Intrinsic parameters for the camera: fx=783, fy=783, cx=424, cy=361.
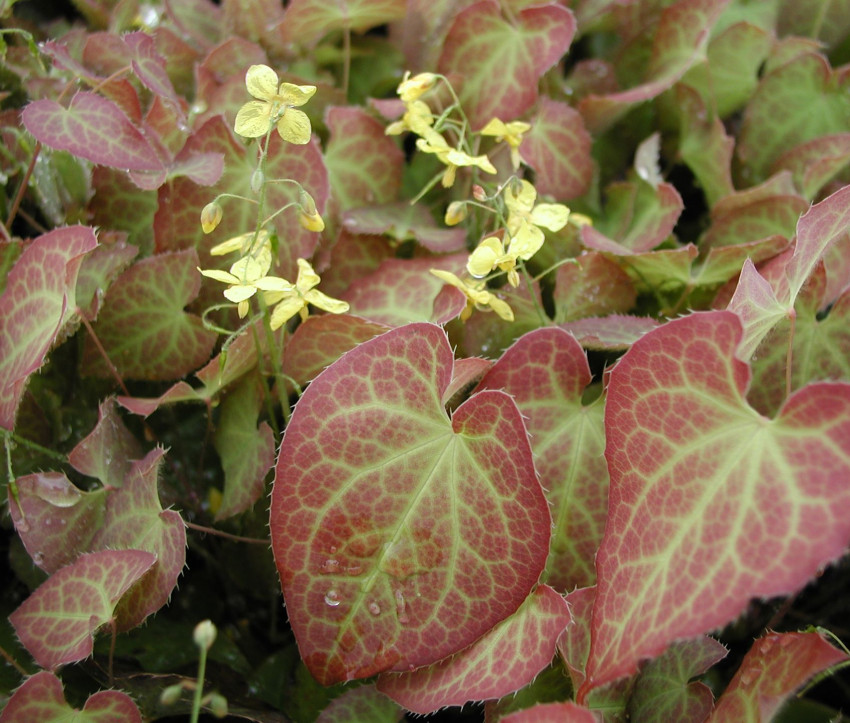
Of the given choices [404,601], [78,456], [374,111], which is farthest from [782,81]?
[78,456]

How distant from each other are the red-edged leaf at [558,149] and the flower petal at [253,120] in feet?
1.22

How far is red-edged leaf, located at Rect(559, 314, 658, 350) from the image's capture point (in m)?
0.69

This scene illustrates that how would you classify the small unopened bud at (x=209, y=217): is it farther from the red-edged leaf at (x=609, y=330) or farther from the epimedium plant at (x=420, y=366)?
the red-edged leaf at (x=609, y=330)

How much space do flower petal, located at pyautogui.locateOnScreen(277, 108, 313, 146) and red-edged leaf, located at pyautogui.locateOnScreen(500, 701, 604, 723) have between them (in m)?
0.45

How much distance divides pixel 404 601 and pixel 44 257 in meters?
0.44

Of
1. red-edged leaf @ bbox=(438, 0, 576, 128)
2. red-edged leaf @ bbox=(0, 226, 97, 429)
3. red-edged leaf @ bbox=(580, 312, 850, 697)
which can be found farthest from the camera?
red-edged leaf @ bbox=(438, 0, 576, 128)

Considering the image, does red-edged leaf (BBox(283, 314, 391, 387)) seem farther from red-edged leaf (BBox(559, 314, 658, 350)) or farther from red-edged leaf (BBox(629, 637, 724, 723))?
red-edged leaf (BBox(629, 637, 724, 723))

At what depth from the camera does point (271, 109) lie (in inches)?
24.6

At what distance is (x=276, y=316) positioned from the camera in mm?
646

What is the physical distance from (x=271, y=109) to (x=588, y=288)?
370mm

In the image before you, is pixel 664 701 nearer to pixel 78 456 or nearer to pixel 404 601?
pixel 404 601

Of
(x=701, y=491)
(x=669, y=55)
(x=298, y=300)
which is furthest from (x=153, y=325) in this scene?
(x=669, y=55)

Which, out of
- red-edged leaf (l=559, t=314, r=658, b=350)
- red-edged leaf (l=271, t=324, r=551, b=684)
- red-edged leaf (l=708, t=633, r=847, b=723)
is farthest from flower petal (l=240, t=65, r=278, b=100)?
red-edged leaf (l=708, t=633, r=847, b=723)

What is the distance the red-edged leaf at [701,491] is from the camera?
456 mm
